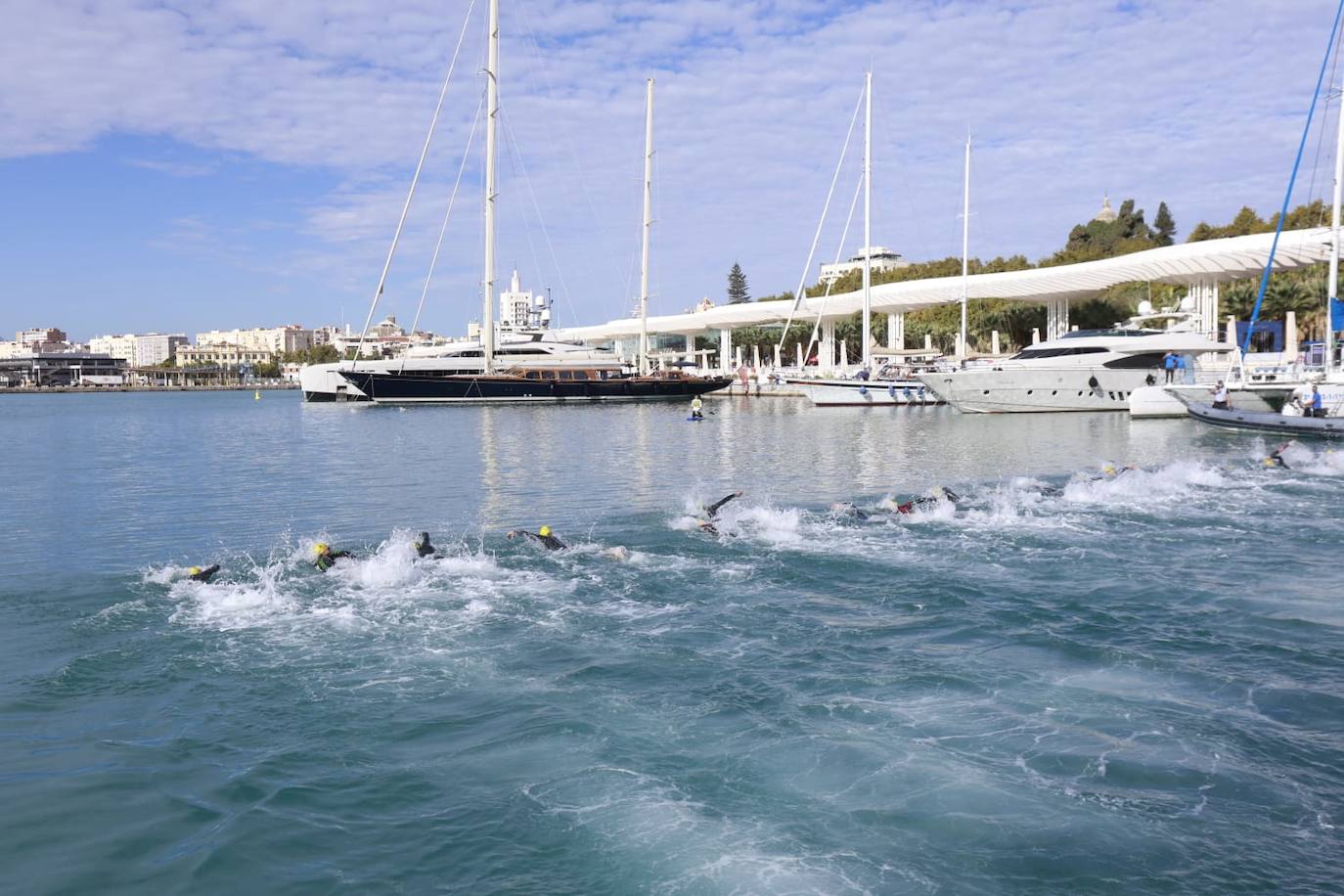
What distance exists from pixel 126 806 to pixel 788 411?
51.9 meters

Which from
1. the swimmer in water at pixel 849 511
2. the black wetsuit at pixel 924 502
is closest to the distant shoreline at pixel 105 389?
the swimmer in water at pixel 849 511

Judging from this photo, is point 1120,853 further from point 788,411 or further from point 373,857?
point 788,411

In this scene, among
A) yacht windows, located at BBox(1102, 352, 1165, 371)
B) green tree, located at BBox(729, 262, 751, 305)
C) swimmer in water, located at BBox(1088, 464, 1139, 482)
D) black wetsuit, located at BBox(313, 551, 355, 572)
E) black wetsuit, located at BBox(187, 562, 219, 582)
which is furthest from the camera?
green tree, located at BBox(729, 262, 751, 305)

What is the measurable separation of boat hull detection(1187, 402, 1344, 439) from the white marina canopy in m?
9.80

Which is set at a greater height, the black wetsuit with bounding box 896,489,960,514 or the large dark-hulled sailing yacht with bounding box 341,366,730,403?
the large dark-hulled sailing yacht with bounding box 341,366,730,403

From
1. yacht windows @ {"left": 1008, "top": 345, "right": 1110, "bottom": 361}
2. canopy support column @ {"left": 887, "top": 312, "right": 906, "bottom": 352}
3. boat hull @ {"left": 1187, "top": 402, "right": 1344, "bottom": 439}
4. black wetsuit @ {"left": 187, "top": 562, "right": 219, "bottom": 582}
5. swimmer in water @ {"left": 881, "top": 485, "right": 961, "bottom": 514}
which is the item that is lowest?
black wetsuit @ {"left": 187, "top": 562, "right": 219, "bottom": 582}

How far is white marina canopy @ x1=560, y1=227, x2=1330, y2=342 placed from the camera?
185 feet

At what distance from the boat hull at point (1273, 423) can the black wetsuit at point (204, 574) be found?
3410 centimetres

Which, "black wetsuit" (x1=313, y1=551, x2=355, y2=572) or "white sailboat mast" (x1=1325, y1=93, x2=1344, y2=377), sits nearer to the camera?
"black wetsuit" (x1=313, y1=551, x2=355, y2=572)

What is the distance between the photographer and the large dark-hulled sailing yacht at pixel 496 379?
6869 cm

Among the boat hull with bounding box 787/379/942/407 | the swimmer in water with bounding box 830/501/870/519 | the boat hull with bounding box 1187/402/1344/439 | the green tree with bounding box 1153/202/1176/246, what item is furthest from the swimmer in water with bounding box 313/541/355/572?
the green tree with bounding box 1153/202/1176/246

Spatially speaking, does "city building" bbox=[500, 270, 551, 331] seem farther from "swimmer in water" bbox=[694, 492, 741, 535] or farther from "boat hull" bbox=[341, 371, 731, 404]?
"swimmer in water" bbox=[694, 492, 741, 535]

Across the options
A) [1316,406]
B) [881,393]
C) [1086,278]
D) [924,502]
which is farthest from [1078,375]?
[924,502]

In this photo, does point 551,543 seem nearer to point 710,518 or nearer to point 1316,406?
point 710,518
